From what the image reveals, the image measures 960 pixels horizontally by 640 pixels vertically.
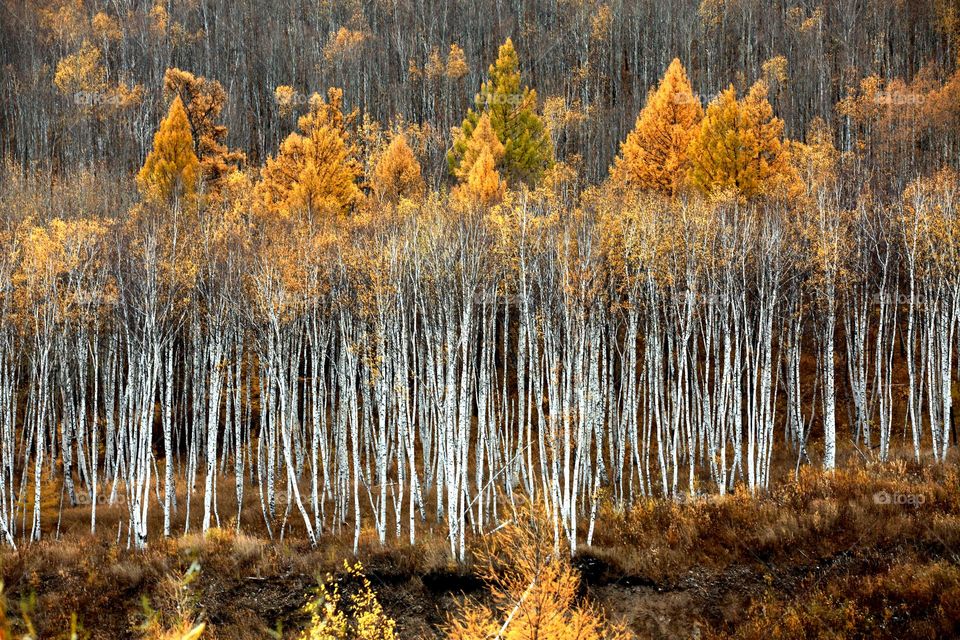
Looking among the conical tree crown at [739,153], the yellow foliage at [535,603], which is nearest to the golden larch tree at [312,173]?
the conical tree crown at [739,153]

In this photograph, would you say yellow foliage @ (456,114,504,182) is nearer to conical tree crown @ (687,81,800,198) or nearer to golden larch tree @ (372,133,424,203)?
golden larch tree @ (372,133,424,203)

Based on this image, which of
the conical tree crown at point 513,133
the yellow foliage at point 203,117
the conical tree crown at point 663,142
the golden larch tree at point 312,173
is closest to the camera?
the golden larch tree at point 312,173

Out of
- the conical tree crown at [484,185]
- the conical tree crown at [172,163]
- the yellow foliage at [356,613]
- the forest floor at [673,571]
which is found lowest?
the yellow foliage at [356,613]

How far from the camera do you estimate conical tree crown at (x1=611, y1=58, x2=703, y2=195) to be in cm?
3435

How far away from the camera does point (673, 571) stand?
18.1m

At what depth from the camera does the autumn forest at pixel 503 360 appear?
61.5 feet

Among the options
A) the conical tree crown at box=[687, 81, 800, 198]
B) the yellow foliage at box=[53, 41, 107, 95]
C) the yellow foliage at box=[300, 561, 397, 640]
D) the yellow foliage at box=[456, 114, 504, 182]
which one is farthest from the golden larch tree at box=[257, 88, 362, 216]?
the yellow foliage at box=[53, 41, 107, 95]

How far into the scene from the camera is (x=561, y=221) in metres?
24.8

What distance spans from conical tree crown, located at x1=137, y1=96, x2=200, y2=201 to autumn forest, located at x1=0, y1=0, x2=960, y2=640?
0.66 ft

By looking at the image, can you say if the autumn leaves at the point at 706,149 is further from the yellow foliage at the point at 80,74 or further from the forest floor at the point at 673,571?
the yellow foliage at the point at 80,74

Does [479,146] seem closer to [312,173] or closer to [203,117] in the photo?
[312,173]

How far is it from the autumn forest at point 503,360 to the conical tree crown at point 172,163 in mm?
200

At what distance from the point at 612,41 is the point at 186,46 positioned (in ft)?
148

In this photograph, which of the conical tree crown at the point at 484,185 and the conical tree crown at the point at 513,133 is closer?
the conical tree crown at the point at 484,185
